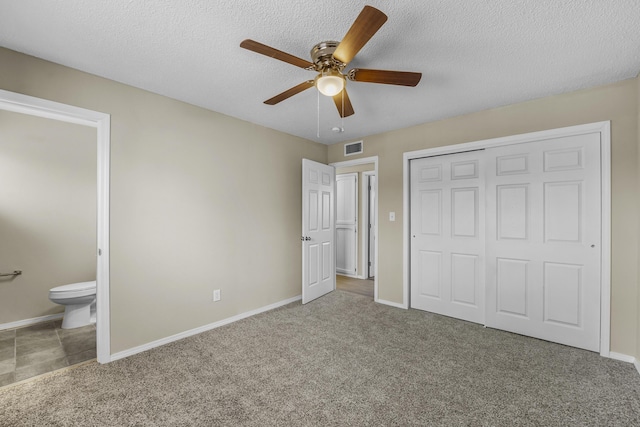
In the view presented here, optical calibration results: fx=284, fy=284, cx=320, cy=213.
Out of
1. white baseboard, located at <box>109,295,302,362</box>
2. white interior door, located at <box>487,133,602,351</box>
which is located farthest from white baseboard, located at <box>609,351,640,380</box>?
white baseboard, located at <box>109,295,302,362</box>

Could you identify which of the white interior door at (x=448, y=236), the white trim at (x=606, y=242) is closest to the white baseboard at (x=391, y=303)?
the white interior door at (x=448, y=236)

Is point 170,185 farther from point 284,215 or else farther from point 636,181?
point 636,181

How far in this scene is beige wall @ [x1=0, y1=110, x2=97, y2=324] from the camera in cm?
318

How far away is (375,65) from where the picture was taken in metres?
2.17

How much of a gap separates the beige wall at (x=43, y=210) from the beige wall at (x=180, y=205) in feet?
5.42

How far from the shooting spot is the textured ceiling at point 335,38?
1591mm

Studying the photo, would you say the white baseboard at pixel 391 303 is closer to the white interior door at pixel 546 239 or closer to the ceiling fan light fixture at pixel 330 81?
the white interior door at pixel 546 239

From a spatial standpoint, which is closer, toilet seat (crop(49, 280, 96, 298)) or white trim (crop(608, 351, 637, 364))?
white trim (crop(608, 351, 637, 364))

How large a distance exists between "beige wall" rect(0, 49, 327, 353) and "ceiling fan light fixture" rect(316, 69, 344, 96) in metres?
1.78

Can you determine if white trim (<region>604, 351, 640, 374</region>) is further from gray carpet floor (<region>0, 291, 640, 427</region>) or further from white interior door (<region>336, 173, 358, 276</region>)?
white interior door (<region>336, 173, 358, 276</region>)

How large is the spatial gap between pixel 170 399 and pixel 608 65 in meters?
4.01

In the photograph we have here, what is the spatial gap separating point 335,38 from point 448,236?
2.61 m

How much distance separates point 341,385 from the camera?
2.07 m

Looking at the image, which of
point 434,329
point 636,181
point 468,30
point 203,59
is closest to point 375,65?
point 468,30
